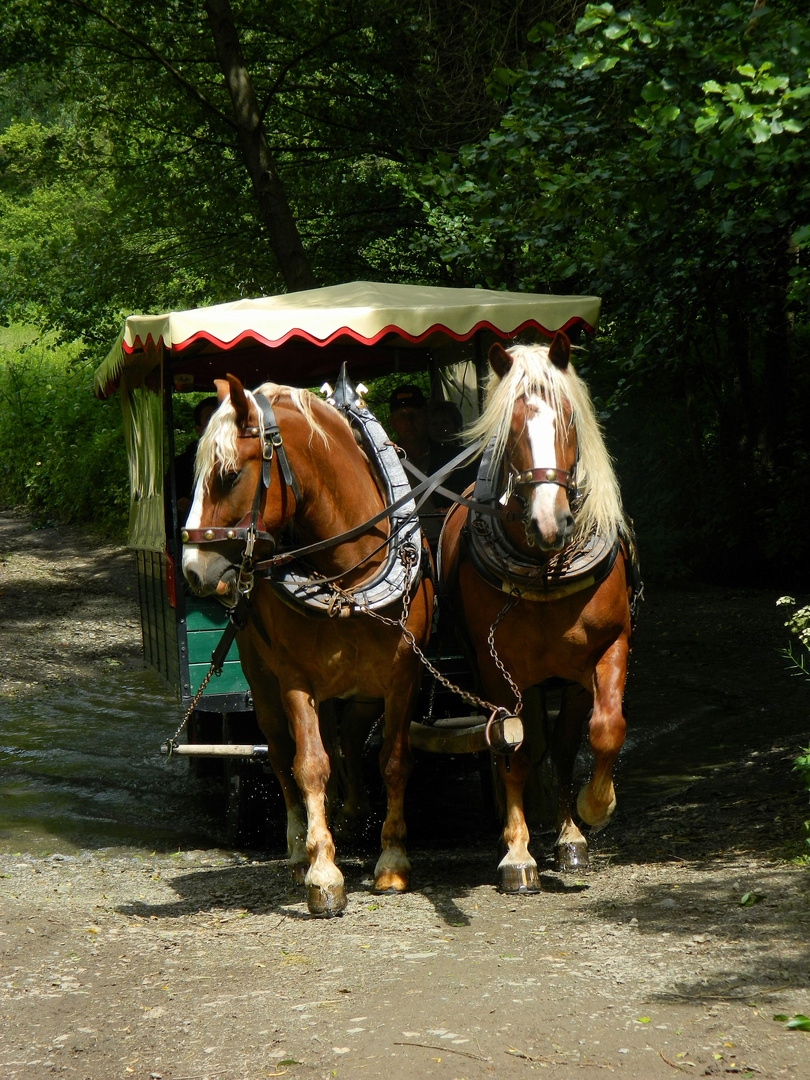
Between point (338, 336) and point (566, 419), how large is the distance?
1.32 m

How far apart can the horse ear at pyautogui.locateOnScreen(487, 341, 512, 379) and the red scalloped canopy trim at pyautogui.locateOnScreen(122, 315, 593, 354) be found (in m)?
0.97

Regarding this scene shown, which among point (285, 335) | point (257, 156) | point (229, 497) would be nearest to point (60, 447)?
point (257, 156)

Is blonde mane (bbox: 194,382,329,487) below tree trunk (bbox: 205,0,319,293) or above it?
below

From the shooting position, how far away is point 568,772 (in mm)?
4887

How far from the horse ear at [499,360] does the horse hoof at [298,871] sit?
7.38ft

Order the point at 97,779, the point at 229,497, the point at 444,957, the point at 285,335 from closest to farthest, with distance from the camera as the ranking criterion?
the point at 444,957 → the point at 229,497 → the point at 285,335 → the point at 97,779

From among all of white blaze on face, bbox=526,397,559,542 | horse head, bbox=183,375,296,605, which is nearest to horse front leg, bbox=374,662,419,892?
horse head, bbox=183,375,296,605

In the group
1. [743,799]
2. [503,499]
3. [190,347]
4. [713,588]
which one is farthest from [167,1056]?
[713,588]

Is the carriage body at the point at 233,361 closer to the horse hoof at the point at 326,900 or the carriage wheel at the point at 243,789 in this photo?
the carriage wheel at the point at 243,789

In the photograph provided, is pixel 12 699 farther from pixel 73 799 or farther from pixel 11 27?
pixel 11 27

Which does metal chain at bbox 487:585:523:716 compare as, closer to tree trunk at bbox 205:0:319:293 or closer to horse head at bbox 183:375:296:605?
horse head at bbox 183:375:296:605

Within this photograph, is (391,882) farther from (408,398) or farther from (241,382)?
(408,398)

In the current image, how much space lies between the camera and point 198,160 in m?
12.6

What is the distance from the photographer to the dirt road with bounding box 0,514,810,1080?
284 cm
